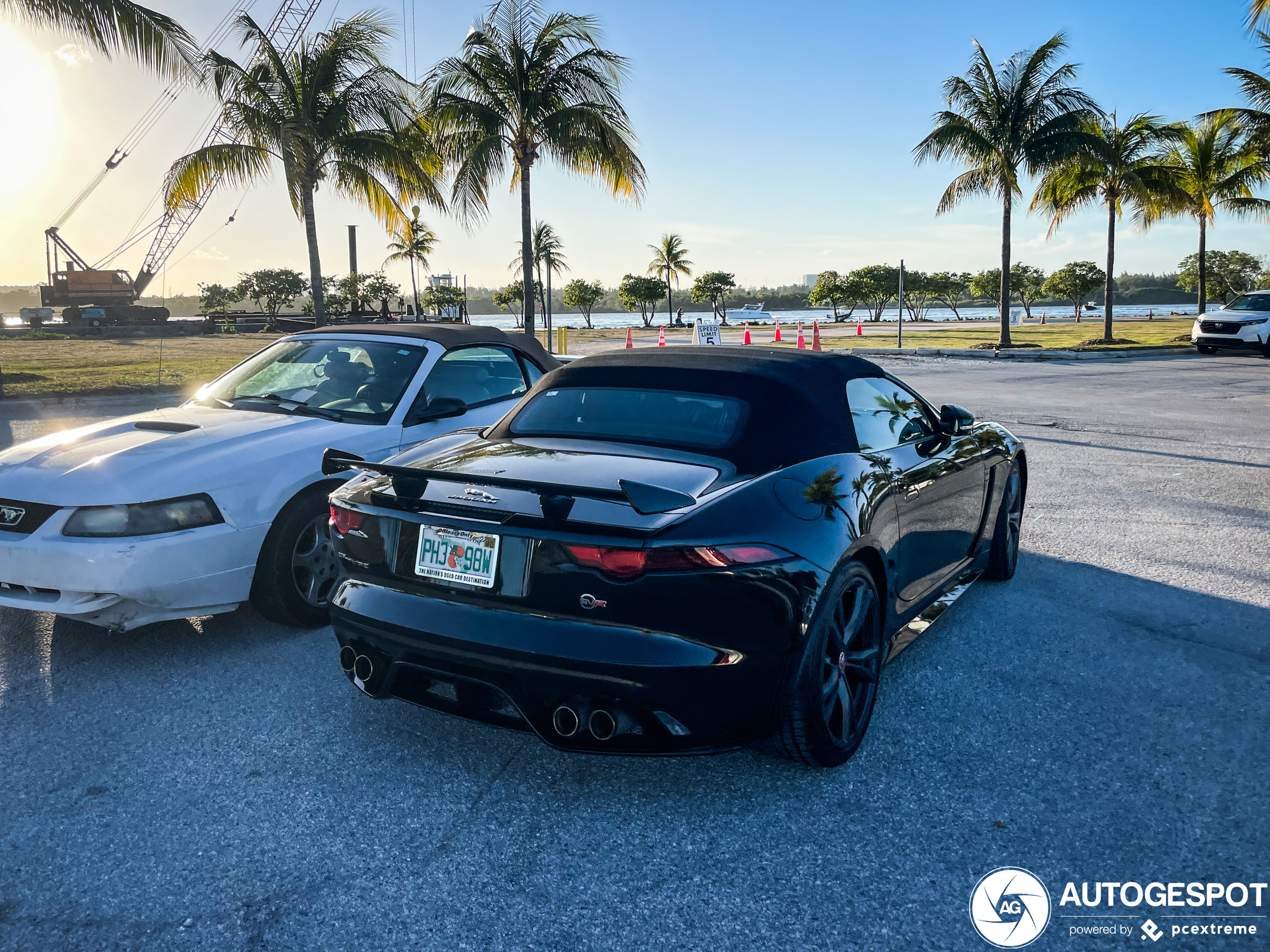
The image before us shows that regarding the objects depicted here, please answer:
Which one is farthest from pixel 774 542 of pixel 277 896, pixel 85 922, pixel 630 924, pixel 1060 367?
pixel 1060 367

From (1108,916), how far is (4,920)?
288 centimetres

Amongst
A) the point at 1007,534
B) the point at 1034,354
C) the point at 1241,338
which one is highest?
the point at 1241,338

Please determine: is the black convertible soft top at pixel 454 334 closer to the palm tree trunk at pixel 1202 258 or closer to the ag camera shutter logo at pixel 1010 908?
the ag camera shutter logo at pixel 1010 908

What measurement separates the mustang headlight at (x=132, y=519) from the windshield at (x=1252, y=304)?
1131 inches

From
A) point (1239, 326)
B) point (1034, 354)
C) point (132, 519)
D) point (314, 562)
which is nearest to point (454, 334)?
point (314, 562)

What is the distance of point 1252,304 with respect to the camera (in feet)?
83.0

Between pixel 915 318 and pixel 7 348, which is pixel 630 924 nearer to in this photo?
pixel 7 348

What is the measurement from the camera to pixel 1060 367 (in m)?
21.8

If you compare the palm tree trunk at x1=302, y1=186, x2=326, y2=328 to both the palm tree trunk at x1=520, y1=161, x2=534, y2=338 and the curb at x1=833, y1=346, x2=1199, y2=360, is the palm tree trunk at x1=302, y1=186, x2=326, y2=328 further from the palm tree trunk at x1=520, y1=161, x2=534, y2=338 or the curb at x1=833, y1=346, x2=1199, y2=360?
the curb at x1=833, y1=346, x2=1199, y2=360

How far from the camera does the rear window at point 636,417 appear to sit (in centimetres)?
335

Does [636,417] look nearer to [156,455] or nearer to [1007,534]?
[156,455]

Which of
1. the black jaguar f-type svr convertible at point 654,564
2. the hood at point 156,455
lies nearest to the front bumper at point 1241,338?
the black jaguar f-type svr convertible at point 654,564

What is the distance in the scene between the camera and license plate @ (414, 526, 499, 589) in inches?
110

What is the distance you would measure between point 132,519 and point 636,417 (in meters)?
2.18
